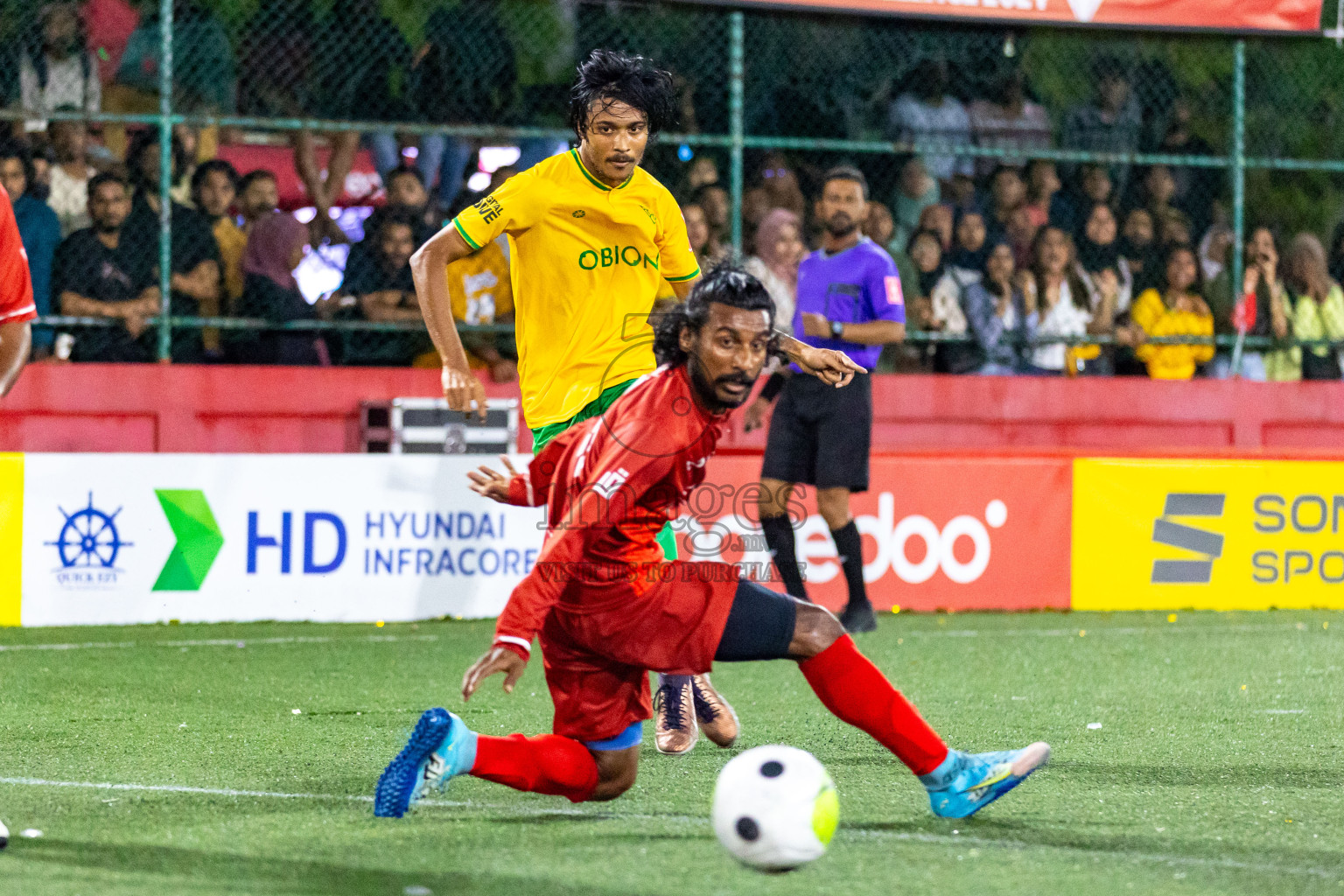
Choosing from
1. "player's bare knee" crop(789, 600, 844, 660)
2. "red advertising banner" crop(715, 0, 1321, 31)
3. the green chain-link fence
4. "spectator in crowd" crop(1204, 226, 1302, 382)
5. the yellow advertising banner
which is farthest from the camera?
"spectator in crowd" crop(1204, 226, 1302, 382)

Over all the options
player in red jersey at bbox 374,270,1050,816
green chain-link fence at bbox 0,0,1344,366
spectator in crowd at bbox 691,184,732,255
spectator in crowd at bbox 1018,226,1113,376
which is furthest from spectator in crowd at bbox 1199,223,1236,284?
player in red jersey at bbox 374,270,1050,816

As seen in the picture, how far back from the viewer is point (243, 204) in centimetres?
1062

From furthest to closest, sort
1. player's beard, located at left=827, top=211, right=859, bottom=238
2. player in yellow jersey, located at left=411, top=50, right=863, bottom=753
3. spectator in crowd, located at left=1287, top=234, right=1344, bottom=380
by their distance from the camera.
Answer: spectator in crowd, located at left=1287, top=234, right=1344, bottom=380, player's beard, located at left=827, top=211, right=859, bottom=238, player in yellow jersey, located at left=411, top=50, right=863, bottom=753

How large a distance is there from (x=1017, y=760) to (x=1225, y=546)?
6514 millimetres

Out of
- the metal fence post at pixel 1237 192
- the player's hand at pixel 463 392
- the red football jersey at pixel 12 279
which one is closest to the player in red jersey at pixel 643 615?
the player's hand at pixel 463 392

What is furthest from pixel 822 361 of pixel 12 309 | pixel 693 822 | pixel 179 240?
pixel 179 240

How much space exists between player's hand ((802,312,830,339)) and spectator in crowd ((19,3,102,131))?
4.70 m

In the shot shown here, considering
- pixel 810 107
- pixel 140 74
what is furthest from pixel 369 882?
pixel 810 107

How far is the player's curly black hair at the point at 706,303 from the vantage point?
4.11 m

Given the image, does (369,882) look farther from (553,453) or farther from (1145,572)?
(1145,572)

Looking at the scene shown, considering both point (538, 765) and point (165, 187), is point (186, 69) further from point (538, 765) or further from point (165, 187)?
point (538, 765)

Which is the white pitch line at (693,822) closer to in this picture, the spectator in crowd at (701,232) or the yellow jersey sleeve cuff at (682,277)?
the yellow jersey sleeve cuff at (682,277)

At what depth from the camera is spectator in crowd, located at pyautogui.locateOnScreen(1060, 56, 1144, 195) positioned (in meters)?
12.7

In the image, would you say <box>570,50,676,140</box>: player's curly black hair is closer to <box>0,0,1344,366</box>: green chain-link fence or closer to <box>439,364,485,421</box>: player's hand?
<box>439,364,485,421</box>: player's hand
